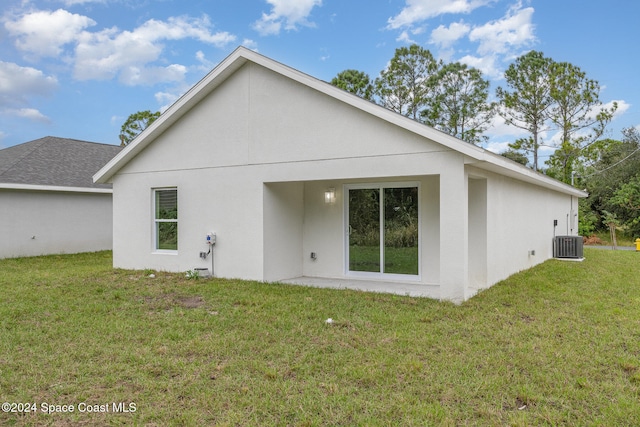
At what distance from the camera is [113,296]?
7.48 m

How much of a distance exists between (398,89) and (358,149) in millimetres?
18822

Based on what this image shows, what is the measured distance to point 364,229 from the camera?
9109 mm

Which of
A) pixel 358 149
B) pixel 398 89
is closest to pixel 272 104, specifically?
pixel 358 149

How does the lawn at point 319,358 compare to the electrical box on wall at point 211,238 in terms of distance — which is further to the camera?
the electrical box on wall at point 211,238

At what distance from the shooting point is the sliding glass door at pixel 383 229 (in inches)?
342

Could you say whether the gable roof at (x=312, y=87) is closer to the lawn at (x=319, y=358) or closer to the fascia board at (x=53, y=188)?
the lawn at (x=319, y=358)

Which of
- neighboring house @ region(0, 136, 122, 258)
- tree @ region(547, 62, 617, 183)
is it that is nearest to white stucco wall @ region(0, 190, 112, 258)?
neighboring house @ region(0, 136, 122, 258)

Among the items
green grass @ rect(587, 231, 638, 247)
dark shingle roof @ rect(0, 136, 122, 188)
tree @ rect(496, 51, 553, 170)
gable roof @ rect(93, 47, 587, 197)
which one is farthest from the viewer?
tree @ rect(496, 51, 553, 170)

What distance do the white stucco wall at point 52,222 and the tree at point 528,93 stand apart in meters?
23.5

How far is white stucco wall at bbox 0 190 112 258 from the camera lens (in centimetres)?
1409

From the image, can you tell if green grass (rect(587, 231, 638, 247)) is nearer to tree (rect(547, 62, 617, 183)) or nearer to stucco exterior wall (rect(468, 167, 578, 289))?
tree (rect(547, 62, 617, 183))

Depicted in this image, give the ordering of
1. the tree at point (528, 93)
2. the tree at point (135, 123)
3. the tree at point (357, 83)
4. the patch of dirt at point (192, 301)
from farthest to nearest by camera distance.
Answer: the tree at point (135, 123) → the tree at point (357, 83) → the tree at point (528, 93) → the patch of dirt at point (192, 301)

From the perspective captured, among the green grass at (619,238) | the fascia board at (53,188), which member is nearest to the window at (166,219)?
the fascia board at (53,188)

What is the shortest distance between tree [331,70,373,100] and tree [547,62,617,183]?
36.6 ft
